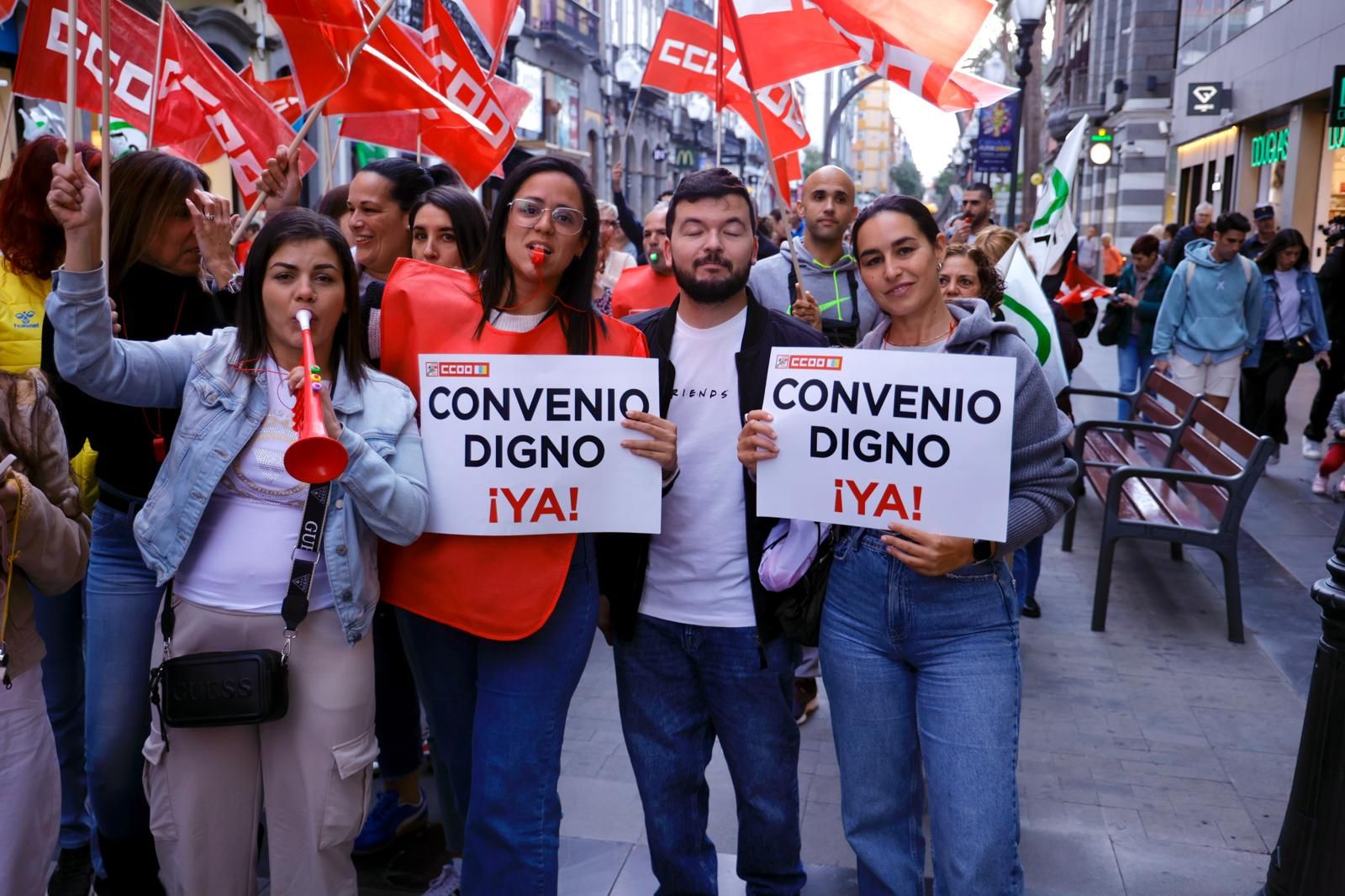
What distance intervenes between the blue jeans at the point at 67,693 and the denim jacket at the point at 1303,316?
9.07 m

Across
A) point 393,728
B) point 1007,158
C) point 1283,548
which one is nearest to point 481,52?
point 1007,158

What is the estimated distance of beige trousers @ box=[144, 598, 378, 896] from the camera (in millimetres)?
2732

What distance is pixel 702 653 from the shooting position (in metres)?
3.12

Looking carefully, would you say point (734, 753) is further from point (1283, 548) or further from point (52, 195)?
point (1283, 548)

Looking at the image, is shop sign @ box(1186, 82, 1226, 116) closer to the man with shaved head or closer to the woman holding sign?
the man with shaved head

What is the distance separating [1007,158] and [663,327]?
21644 mm

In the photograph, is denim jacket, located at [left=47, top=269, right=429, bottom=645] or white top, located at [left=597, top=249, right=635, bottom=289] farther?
white top, located at [left=597, top=249, right=635, bottom=289]

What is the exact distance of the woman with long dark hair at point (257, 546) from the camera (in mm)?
2711

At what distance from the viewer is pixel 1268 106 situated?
19.3 meters

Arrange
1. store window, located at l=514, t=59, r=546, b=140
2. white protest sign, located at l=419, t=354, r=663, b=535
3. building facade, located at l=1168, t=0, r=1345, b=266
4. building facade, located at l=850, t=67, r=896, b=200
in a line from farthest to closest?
1. building facade, located at l=850, t=67, r=896, b=200
2. store window, located at l=514, t=59, r=546, b=140
3. building facade, located at l=1168, t=0, r=1345, b=266
4. white protest sign, located at l=419, t=354, r=663, b=535

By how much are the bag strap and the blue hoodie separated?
819cm

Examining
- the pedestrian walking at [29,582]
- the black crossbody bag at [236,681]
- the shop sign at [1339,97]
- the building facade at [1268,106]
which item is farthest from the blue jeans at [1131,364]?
the pedestrian walking at [29,582]

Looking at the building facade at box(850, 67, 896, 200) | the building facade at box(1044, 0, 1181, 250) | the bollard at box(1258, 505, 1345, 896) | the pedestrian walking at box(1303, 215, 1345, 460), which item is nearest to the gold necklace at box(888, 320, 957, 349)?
the bollard at box(1258, 505, 1345, 896)

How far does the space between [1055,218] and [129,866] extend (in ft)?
18.0
